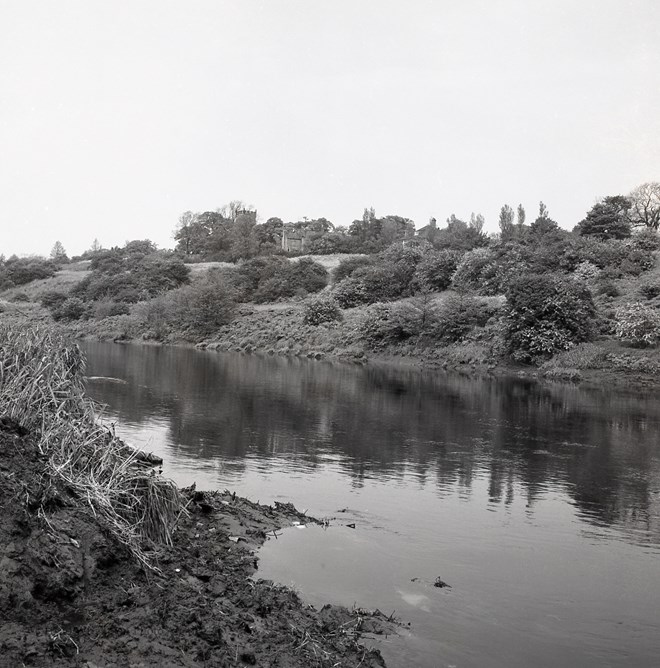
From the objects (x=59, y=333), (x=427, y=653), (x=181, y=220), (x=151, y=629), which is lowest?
(x=427, y=653)

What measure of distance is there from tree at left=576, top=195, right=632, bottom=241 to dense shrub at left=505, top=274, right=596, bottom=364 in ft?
80.2

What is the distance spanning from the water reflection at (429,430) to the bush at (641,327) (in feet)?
24.0

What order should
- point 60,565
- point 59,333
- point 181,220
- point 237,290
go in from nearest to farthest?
point 60,565 → point 59,333 → point 237,290 → point 181,220

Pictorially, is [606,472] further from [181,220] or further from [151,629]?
[181,220]

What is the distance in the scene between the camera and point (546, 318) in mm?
37656

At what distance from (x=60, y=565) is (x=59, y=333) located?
19.1 feet

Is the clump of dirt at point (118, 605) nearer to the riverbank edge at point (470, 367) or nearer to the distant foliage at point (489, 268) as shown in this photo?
the riverbank edge at point (470, 367)

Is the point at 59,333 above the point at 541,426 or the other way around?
above

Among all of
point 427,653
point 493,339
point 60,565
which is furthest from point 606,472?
point 493,339

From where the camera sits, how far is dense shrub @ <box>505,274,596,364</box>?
37.1 metres

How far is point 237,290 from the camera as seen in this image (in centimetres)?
6769

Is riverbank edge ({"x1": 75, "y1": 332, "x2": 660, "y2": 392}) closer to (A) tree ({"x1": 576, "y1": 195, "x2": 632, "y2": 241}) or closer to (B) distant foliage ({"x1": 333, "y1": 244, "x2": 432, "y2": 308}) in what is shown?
(B) distant foliage ({"x1": 333, "y1": 244, "x2": 432, "y2": 308})

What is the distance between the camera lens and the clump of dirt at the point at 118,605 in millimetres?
4676

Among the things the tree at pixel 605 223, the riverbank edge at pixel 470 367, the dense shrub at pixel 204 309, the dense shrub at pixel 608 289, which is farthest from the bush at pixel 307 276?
the dense shrub at pixel 608 289
